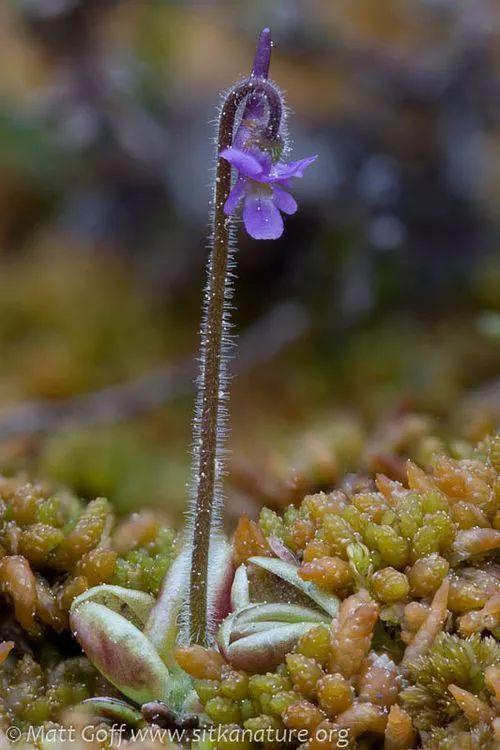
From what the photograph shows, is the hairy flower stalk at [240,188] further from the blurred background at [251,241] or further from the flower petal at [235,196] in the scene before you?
the blurred background at [251,241]

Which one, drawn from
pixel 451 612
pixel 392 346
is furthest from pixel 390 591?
pixel 392 346

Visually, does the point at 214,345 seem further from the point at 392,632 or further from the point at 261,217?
the point at 392,632

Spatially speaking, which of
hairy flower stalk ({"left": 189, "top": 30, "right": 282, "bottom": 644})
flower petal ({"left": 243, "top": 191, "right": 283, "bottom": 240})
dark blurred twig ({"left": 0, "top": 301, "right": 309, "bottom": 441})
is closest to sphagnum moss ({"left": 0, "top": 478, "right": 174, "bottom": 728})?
hairy flower stalk ({"left": 189, "top": 30, "right": 282, "bottom": 644})

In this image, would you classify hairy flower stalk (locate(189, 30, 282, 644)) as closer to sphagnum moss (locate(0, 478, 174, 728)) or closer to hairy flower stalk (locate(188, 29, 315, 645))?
hairy flower stalk (locate(188, 29, 315, 645))

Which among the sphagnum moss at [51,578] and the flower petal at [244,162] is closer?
the flower petal at [244,162]

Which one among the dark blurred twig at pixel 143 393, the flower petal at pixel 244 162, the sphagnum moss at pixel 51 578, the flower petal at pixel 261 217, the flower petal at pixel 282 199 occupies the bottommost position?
the sphagnum moss at pixel 51 578

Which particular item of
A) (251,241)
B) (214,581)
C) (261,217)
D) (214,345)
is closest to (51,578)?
(214,581)

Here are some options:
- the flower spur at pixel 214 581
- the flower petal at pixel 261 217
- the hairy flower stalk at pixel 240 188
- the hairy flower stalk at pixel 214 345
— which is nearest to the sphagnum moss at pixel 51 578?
the flower spur at pixel 214 581
